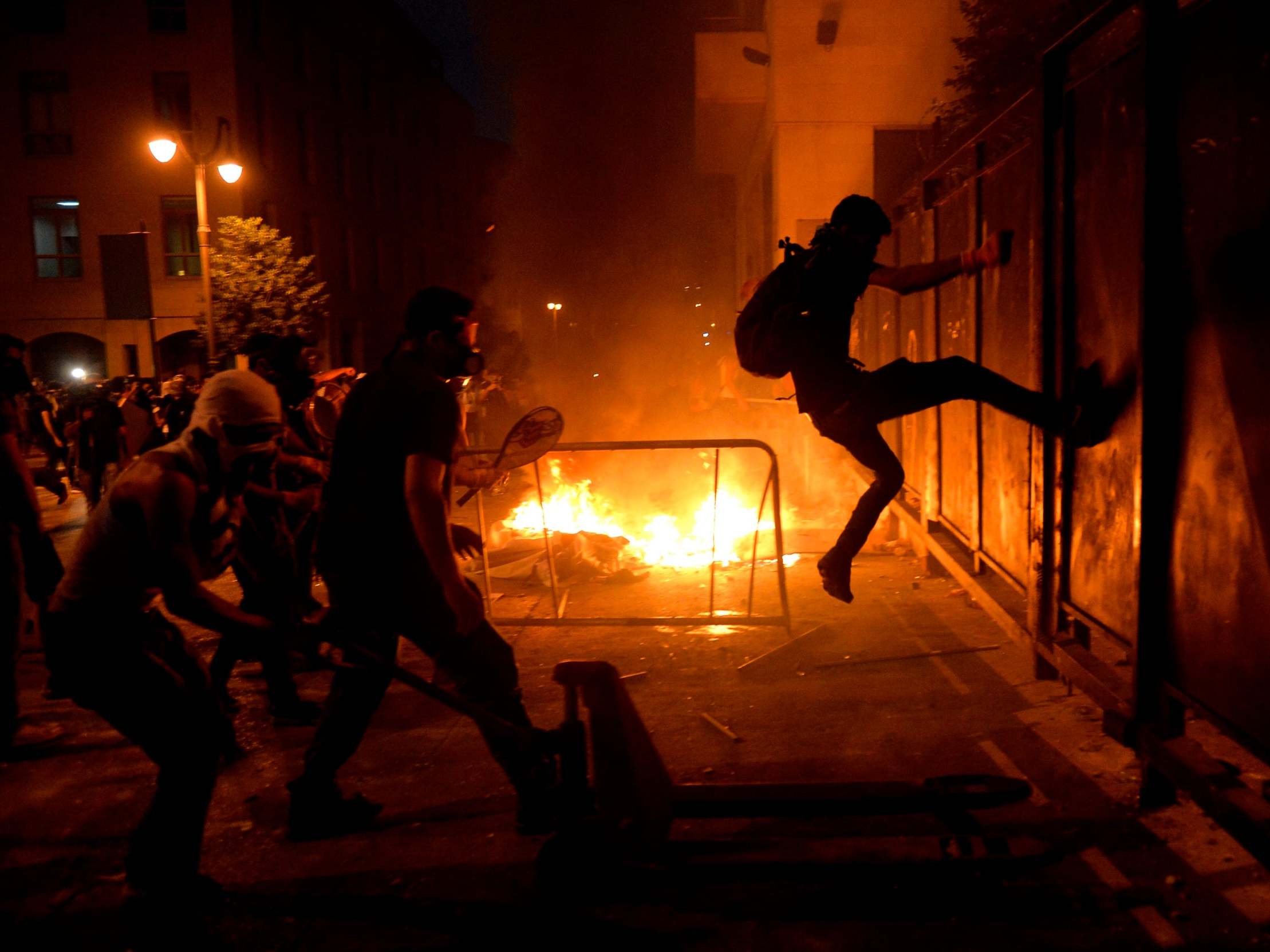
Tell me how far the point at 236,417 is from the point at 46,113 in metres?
32.6

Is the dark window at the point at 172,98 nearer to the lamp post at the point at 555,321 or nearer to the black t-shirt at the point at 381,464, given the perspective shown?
the lamp post at the point at 555,321

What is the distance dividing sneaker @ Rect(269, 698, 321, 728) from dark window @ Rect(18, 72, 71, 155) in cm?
3065

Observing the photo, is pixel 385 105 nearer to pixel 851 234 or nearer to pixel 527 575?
pixel 527 575

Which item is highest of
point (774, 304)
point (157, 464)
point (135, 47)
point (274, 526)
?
point (135, 47)

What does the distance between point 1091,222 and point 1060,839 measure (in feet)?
7.80

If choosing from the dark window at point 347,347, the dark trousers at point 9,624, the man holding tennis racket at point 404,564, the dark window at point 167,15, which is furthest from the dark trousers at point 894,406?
the dark window at point 347,347

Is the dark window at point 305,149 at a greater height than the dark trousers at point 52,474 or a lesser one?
greater

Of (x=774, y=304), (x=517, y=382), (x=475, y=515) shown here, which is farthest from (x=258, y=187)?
(x=774, y=304)

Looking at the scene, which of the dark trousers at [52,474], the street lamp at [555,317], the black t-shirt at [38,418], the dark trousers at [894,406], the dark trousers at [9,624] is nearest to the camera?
the dark trousers at [894,406]

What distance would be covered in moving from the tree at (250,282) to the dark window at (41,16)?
11.1 m

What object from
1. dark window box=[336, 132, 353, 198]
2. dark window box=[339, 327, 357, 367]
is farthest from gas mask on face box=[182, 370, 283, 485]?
dark window box=[336, 132, 353, 198]

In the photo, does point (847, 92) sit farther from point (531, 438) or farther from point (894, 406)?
point (894, 406)

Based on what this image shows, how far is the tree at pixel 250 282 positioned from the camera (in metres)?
24.3

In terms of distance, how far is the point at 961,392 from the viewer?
4281 mm
